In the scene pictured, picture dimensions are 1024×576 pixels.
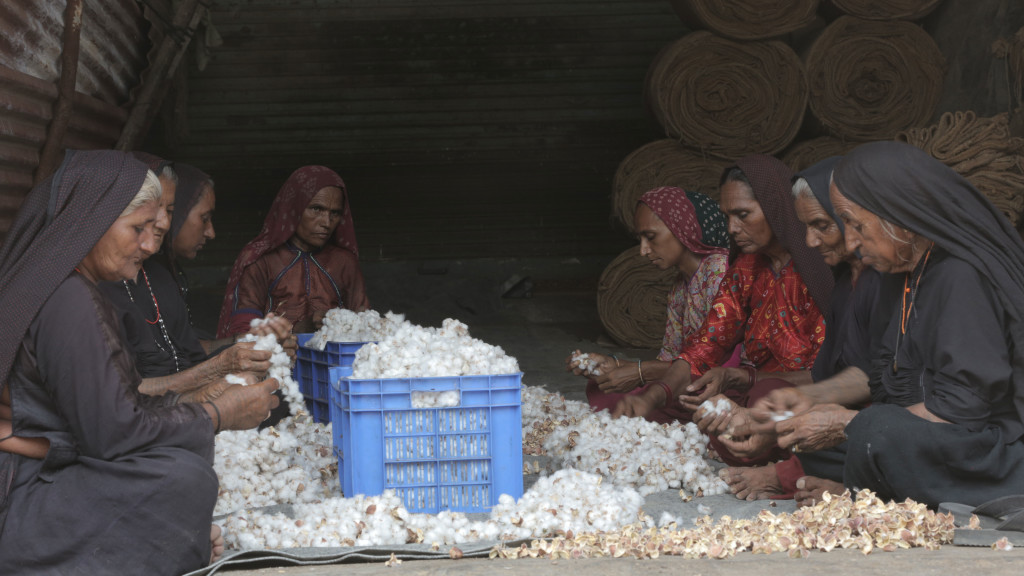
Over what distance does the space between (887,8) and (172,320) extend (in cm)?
479

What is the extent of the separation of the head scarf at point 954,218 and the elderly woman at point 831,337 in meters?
0.54

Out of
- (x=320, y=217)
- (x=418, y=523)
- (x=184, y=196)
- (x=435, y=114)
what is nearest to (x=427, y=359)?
(x=418, y=523)

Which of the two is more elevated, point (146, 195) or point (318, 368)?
point (146, 195)

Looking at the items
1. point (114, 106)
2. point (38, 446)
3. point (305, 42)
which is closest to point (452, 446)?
point (38, 446)

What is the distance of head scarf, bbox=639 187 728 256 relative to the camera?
478 centimetres

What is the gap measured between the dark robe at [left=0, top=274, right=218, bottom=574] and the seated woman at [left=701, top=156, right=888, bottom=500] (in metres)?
1.84

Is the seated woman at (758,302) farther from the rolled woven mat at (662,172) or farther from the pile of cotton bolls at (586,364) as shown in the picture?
the rolled woven mat at (662,172)

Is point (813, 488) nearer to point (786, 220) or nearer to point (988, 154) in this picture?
point (786, 220)

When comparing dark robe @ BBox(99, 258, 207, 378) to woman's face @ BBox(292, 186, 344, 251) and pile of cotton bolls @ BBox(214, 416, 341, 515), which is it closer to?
pile of cotton bolls @ BBox(214, 416, 341, 515)

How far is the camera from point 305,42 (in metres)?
8.49

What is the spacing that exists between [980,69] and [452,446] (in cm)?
434

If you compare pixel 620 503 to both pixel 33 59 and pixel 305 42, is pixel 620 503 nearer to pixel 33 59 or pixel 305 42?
pixel 33 59

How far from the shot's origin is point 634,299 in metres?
7.70

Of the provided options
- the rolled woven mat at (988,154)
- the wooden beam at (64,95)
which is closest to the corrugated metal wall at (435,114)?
the rolled woven mat at (988,154)
